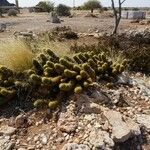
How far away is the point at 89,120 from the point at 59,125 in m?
0.44

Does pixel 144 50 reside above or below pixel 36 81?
below

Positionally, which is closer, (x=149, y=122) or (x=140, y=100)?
(x=149, y=122)

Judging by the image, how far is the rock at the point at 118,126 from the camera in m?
5.57

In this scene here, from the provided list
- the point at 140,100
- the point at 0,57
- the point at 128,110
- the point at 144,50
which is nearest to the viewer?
the point at 128,110

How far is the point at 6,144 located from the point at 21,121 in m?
0.59

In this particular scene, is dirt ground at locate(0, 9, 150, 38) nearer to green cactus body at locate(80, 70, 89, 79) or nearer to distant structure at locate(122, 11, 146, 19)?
distant structure at locate(122, 11, 146, 19)

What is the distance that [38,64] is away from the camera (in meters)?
6.77

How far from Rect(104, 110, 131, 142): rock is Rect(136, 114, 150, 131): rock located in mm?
371

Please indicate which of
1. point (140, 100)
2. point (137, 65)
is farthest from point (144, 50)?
point (140, 100)

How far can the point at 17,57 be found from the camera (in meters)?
7.04

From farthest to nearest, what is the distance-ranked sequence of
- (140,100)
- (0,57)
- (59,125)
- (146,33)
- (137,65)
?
(146,33) < (137,65) < (0,57) < (140,100) < (59,125)

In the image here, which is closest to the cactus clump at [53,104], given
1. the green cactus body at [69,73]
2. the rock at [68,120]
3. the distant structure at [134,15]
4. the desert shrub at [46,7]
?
the rock at [68,120]

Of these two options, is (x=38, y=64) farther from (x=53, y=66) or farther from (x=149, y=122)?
(x=149, y=122)

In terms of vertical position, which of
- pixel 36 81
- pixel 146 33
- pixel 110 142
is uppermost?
pixel 36 81
